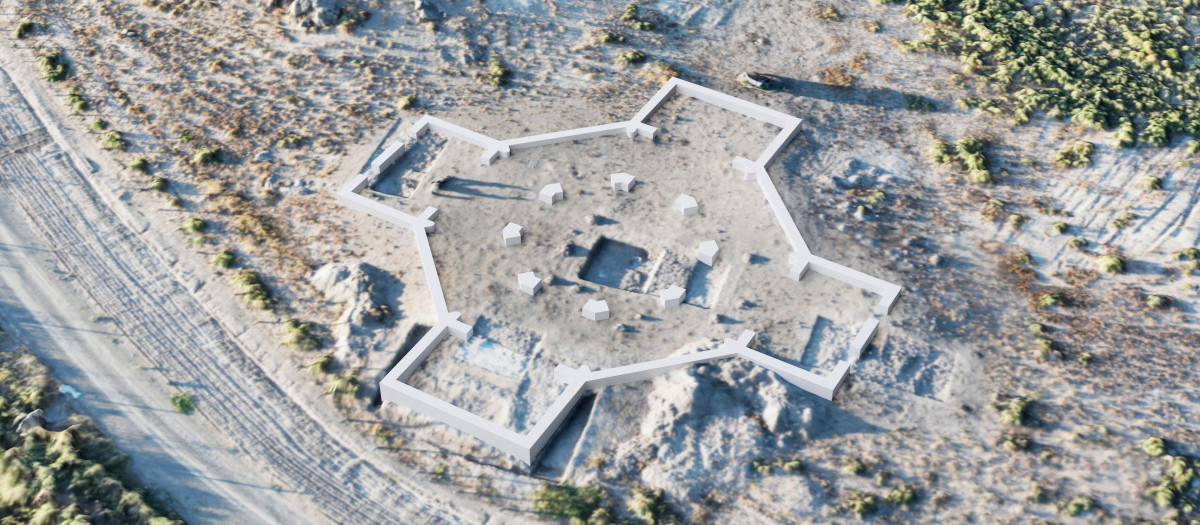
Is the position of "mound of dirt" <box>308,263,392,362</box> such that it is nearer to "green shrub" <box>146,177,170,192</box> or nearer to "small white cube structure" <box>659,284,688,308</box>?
"green shrub" <box>146,177,170,192</box>

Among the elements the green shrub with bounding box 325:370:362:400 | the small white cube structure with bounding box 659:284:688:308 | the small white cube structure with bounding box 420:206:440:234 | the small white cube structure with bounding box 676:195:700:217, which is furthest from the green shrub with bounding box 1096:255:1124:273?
the green shrub with bounding box 325:370:362:400

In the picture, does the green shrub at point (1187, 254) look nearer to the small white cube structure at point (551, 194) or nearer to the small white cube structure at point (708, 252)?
the small white cube structure at point (708, 252)

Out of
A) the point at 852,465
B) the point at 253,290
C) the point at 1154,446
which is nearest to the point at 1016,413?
the point at 1154,446

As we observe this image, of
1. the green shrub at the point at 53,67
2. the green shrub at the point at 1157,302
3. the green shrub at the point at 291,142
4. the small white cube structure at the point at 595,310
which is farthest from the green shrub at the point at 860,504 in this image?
the green shrub at the point at 53,67

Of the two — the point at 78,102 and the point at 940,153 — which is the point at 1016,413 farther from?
the point at 78,102

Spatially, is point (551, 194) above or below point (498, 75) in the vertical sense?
below

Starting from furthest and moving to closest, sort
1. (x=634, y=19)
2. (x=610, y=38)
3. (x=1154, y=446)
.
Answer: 1. (x=634, y=19)
2. (x=610, y=38)
3. (x=1154, y=446)
